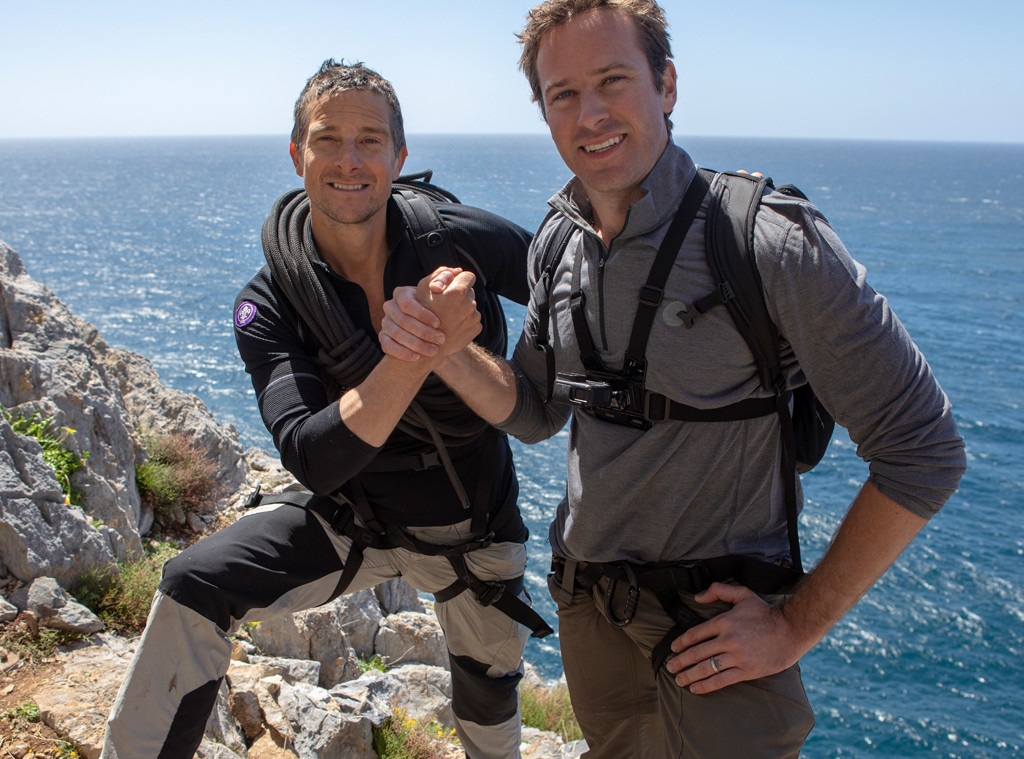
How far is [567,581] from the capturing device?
11.5 feet

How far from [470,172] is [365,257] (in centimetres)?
13625

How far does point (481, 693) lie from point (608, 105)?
3.11 metres

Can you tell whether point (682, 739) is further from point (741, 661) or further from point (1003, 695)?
point (1003, 695)

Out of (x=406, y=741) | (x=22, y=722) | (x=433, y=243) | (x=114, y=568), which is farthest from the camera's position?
(x=114, y=568)

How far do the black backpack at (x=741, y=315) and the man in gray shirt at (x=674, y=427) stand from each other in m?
0.04

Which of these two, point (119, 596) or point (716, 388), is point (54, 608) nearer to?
point (119, 596)

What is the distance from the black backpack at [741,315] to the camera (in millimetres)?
2838

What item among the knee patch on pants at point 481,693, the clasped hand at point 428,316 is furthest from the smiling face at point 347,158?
the knee patch on pants at point 481,693

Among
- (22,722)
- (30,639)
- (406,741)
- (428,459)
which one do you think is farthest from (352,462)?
(406,741)

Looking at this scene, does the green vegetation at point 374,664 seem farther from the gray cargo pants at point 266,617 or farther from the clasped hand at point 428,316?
the clasped hand at point 428,316

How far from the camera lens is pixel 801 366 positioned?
2.82 m

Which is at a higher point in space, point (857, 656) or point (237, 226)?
point (237, 226)

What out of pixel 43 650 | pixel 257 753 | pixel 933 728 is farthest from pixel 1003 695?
pixel 43 650

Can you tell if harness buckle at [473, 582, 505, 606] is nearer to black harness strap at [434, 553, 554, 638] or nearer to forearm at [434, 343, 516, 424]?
black harness strap at [434, 553, 554, 638]
